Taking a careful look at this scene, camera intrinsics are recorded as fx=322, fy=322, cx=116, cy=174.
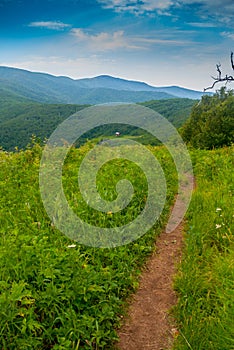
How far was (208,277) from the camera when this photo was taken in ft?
14.5

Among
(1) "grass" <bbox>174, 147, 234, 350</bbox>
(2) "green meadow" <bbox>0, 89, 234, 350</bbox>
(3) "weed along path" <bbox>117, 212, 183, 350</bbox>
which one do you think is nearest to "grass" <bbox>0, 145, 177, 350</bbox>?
(2) "green meadow" <bbox>0, 89, 234, 350</bbox>

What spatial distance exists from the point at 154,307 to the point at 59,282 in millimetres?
1365

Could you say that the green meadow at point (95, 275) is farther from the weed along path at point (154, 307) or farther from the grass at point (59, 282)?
the weed along path at point (154, 307)

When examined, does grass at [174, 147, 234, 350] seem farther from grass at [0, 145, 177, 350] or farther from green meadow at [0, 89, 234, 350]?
grass at [0, 145, 177, 350]

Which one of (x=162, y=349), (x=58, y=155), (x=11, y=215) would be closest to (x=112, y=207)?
(x=11, y=215)

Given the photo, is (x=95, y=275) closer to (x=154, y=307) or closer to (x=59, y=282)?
(x=59, y=282)

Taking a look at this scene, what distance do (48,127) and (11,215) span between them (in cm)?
19917

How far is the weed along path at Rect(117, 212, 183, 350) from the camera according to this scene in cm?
382

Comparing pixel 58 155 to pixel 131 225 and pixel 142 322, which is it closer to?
pixel 131 225

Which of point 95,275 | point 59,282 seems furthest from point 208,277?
point 59,282

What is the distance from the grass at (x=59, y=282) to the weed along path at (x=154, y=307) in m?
0.15

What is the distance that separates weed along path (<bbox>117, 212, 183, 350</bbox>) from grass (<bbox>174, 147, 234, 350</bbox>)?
0.18 metres

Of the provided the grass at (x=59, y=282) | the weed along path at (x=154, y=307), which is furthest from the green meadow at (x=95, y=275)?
the weed along path at (x=154, y=307)

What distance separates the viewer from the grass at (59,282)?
3436 mm
